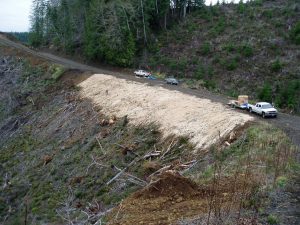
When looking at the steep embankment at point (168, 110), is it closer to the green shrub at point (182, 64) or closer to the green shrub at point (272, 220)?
the green shrub at point (272, 220)

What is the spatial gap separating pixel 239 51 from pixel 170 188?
34.2 m

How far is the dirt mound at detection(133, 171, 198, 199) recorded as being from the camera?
12.5 m

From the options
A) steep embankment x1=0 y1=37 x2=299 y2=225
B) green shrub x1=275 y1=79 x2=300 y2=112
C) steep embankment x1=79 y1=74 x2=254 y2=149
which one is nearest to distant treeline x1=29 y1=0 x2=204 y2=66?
steep embankment x1=0 y1=37 x2=299 y2=225

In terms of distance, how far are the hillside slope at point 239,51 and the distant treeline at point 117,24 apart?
7.53 ft

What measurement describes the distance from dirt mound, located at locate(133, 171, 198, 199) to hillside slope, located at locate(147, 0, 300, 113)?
21.3m

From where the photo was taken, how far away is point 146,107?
26.1 metres

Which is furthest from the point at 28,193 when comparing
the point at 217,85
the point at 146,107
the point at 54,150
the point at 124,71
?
the point at 124,71

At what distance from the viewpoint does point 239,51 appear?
144 ft

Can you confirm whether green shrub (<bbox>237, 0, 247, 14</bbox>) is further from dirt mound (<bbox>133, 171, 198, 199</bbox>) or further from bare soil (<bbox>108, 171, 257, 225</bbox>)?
dirt mound (<bbox>133, 171, 198, 199</bbox>)

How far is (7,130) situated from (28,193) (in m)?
13.6

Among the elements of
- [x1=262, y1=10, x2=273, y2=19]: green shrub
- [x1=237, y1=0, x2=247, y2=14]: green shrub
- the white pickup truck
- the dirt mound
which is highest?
[x1=237, y1=0, x2=247, y2=14]: green shrub

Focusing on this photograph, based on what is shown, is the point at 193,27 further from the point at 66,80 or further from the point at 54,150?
the point at 54,150

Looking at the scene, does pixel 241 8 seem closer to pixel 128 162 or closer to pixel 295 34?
pixel 295 34

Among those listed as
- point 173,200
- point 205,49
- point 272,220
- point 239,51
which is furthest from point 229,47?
point 272,220
